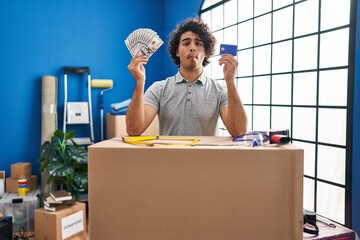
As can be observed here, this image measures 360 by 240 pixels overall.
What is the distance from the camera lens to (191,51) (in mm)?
1404

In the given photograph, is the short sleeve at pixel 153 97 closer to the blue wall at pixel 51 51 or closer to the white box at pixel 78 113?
the blue wall at pixel 51 51

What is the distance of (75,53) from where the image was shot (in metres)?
3.79

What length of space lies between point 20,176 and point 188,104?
2.69 m

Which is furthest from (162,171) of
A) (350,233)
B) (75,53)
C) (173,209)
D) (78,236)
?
(75,53)

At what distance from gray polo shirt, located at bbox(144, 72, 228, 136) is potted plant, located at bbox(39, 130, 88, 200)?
198 centimetres

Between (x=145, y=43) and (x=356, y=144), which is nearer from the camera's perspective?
(x=145, y=43)

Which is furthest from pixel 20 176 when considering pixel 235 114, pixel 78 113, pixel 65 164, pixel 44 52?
pixel 235 114

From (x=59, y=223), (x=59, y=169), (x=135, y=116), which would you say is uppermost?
(x=135, y=116)

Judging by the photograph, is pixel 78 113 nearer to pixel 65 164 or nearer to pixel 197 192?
pixel 65 164

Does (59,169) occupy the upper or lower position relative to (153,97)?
lower

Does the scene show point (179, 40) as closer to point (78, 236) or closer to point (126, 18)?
point (78, 236)

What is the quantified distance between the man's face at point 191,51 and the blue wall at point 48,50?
6.89ft

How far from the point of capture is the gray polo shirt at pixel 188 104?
4.47 ft

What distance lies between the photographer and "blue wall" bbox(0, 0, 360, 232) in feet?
11.7
